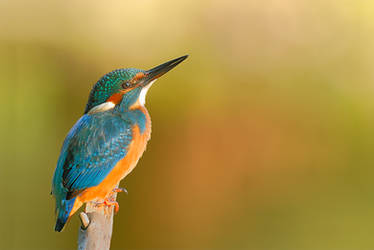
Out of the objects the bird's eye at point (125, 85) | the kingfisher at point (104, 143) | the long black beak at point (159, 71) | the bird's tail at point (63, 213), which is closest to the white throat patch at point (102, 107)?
the kingfisher at point (104, 143)

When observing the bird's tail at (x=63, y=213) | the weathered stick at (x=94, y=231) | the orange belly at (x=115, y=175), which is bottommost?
the weathered stick at (x=94, y=231)

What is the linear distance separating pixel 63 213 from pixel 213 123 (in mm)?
4250

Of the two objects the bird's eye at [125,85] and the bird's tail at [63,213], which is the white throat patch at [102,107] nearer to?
the bird's eye at [125,85]

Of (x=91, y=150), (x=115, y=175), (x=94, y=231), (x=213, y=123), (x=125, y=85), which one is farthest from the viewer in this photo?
(x=213, y=123)

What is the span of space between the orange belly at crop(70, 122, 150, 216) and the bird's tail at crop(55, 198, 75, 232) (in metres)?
0.07

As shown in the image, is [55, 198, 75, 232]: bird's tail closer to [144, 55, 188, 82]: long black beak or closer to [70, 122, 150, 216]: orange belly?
[70, 122, 150, 216]: orange belly

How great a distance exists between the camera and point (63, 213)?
7.94 ft

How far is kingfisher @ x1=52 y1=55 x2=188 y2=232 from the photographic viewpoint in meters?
2.47

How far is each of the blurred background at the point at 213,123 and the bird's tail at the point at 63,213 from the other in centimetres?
315

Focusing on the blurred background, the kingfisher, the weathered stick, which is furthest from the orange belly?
the blurred background

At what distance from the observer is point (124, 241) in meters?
5.58

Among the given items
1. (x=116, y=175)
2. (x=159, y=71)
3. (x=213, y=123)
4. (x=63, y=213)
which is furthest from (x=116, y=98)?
(x=213, y=123)

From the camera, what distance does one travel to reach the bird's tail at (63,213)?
2391 mm

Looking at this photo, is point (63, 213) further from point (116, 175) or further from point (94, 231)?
point (116, 175)
